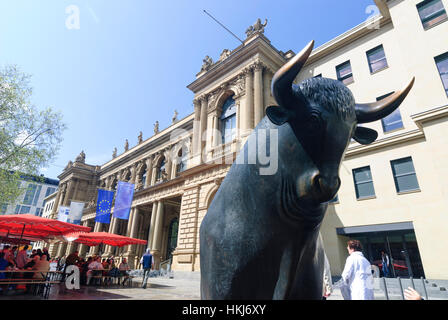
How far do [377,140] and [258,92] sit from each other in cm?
808

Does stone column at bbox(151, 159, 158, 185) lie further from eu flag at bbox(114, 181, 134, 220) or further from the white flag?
eu flag at bbox(114, 181, 134, 220)

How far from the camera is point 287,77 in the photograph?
3.22 ft

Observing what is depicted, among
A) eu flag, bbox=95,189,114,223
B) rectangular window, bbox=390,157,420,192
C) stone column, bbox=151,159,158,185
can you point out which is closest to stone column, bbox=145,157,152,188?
stone column, bbox=151,159,158,185

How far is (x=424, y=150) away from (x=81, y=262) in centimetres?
2061

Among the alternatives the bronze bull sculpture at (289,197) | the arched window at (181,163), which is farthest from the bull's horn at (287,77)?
the arched window at (181,163)

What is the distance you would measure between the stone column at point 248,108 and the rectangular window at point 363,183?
7.26m

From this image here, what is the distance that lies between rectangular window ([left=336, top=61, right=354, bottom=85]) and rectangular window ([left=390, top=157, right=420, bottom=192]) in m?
6.62

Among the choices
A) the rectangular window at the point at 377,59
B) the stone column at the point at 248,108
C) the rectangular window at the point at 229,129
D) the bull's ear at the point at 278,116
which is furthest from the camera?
the rectangular window at the point at 229,129

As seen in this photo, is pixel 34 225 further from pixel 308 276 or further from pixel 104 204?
pixel 308 276

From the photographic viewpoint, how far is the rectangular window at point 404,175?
13.3 meters

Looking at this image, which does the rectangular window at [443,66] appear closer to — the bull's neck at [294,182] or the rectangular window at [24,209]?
the bull's neck at [294,182]

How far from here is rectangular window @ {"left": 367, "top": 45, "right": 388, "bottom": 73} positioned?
635 inches

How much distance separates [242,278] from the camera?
3.76 feet

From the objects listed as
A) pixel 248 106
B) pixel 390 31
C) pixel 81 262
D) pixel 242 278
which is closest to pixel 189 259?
pixel 81 262
